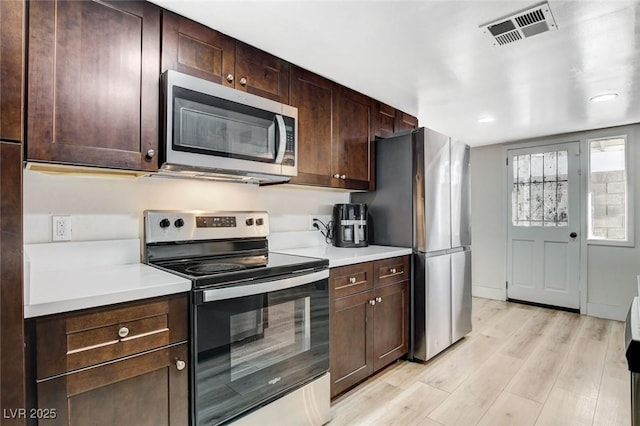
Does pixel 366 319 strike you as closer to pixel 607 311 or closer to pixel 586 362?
pixel 586 362

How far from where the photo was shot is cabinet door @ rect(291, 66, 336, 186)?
88.7 inches

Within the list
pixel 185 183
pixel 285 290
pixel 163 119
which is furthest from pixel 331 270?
pixel 163 119

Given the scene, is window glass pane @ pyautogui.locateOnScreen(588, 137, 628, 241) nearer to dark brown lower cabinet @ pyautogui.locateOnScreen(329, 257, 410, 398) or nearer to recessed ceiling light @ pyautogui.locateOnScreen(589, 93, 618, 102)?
recessed ceiling light @ pyautogui.locateOnScreen(589, 93, 618, 102)

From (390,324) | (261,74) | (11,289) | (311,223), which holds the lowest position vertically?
(390,324)

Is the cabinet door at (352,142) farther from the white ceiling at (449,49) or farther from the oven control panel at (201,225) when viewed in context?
the oven control panel at (201,225)

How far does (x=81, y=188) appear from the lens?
5.48ft

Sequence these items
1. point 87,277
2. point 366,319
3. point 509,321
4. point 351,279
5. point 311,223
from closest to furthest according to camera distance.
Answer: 1. point 87,277
2. point 351,279
3. point 366,319
4. point 311,223
5. point 509,321

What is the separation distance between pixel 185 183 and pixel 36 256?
2.57 feet

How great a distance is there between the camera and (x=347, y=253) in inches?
94.3

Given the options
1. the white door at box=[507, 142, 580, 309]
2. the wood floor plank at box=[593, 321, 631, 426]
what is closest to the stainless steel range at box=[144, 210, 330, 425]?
the wood floor plank at box=[593, 321, 631, 426]

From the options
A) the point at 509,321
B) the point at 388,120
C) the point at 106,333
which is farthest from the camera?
the point at 509,321

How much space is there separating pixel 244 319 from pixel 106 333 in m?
0.54

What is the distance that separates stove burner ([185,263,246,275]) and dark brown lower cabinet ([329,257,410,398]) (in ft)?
2.11

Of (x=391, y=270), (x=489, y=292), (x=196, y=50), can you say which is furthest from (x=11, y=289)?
(x=489, y=292)
